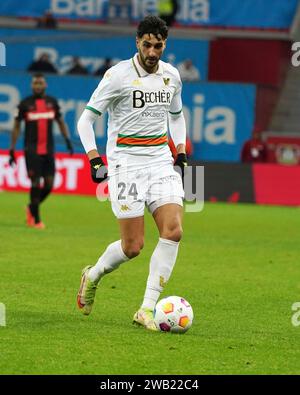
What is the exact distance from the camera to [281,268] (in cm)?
1418

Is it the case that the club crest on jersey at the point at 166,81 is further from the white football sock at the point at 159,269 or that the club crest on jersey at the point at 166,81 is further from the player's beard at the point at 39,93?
the player's beard at the point at 39,93

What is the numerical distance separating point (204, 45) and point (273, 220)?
1015 centimetres

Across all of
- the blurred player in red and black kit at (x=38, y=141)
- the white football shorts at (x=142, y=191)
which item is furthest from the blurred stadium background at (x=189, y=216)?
the white football shorts at (x=142, y=191)

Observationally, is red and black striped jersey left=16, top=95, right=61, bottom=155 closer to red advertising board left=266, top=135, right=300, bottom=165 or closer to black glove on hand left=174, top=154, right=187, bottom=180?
black glove on hand left=174, top=154, right=187, bottom=180

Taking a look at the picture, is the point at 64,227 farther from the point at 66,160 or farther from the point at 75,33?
the point at 75,33

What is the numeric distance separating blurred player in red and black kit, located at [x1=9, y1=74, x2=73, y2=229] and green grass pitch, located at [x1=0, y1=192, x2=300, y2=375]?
60cm

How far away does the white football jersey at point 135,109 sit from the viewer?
373 inches

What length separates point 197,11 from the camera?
1265 inches

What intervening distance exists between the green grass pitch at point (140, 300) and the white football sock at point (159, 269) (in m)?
0.29

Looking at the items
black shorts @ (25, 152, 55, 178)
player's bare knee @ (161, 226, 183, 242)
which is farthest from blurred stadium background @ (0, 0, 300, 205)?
player's bare knee @ (161, 226, 183, 242)

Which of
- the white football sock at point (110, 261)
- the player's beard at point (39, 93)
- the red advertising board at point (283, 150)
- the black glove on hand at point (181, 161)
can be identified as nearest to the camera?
the white football sock at point (110, 261)

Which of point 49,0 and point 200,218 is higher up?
point 49,0

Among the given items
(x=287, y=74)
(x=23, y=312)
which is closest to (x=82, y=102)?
(x=287, y=74)

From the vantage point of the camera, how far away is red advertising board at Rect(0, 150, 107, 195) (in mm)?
25656
